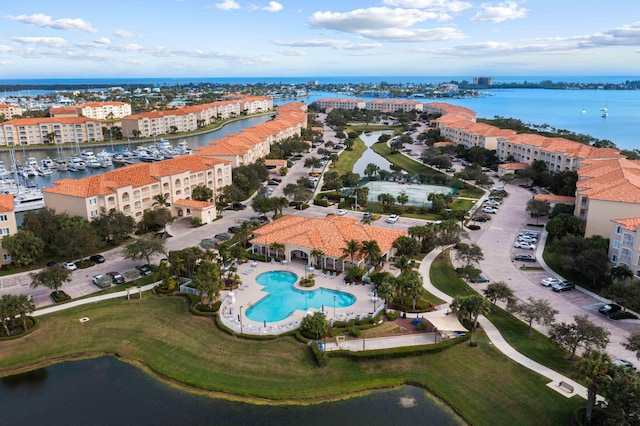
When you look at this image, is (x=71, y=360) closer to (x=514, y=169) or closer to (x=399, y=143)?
(x=514, y=169)

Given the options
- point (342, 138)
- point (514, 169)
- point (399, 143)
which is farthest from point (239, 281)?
point (342, 138)

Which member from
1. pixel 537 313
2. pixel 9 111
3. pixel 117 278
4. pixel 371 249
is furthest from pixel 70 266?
pixel 9 111

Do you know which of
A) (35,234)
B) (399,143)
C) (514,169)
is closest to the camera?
(35,234)

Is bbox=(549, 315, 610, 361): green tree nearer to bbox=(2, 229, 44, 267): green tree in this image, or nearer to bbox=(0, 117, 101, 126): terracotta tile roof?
bbox=(2, 229, 44, 267): green tree

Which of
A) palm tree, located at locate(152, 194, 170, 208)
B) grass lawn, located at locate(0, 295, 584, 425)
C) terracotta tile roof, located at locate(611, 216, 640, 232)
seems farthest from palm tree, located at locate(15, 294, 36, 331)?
terracotta tile roof, located at locate(611, 216, 640, 232)

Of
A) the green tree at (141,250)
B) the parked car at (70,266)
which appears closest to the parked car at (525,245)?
the green tree at (141,250)

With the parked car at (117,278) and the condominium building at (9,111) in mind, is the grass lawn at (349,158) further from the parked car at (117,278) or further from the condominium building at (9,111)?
the condominium building at (9,111)
